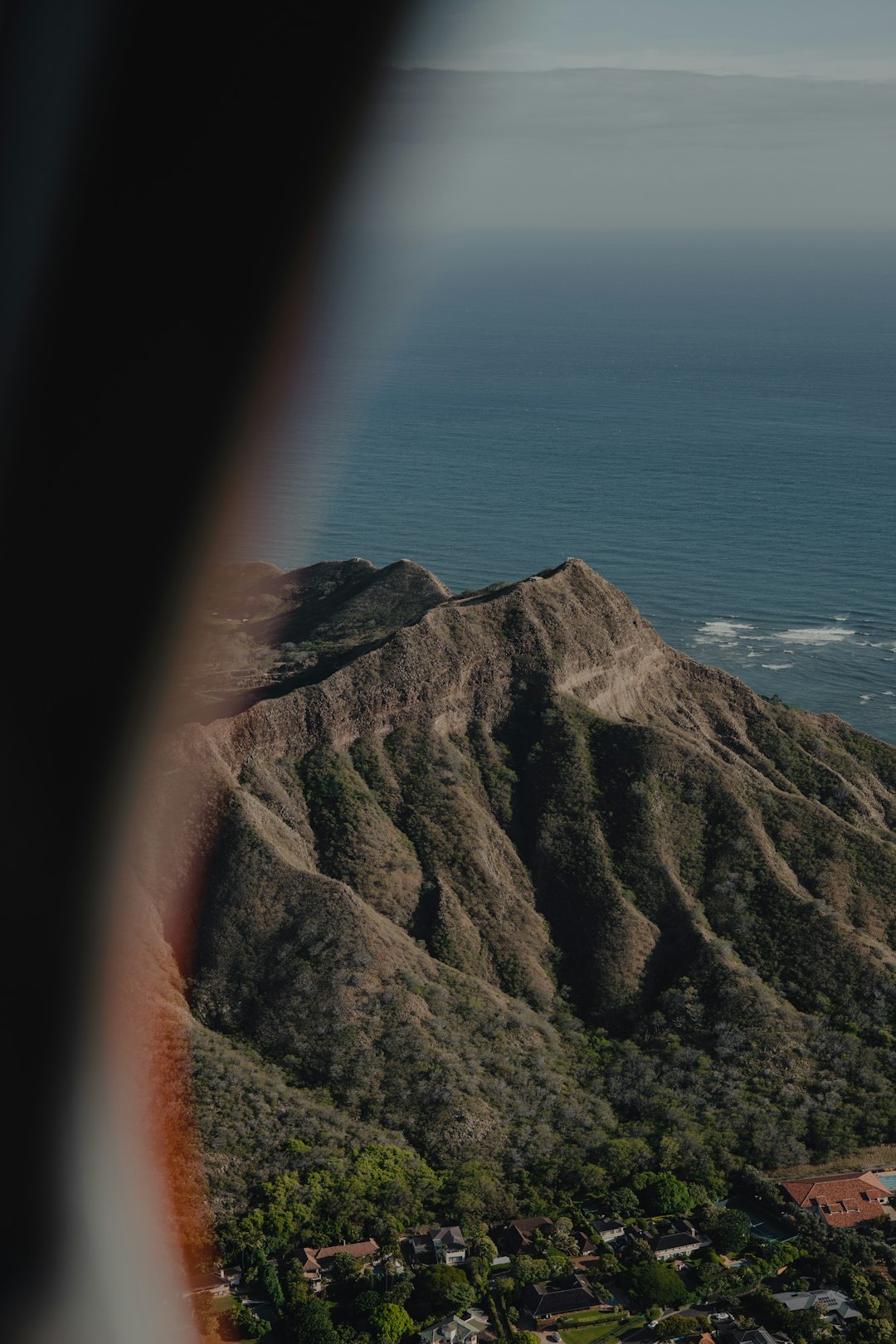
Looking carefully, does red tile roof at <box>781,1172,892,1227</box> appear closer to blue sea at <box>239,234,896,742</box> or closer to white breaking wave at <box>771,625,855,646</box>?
blue sea at <box>239,234,896,742</box>

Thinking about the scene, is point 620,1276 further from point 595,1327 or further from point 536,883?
point 536,883

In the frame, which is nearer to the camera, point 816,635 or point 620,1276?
point 620,1276

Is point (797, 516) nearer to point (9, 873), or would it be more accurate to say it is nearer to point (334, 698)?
point (334, 698)

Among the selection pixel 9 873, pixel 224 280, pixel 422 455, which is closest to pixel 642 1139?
pixel 9 873

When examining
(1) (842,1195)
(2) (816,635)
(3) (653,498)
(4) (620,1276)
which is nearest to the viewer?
(4) (620,1276)

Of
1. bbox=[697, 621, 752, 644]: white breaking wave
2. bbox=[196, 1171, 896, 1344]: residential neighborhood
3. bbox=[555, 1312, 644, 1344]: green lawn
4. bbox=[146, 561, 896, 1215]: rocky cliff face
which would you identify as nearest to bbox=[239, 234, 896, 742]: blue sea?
bbox=[697, 621, 752, 644]: white breaking wave

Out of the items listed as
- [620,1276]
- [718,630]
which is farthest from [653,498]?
[620,1276]

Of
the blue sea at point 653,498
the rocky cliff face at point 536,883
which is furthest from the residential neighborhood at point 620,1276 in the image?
the blue sea at point 653,498
